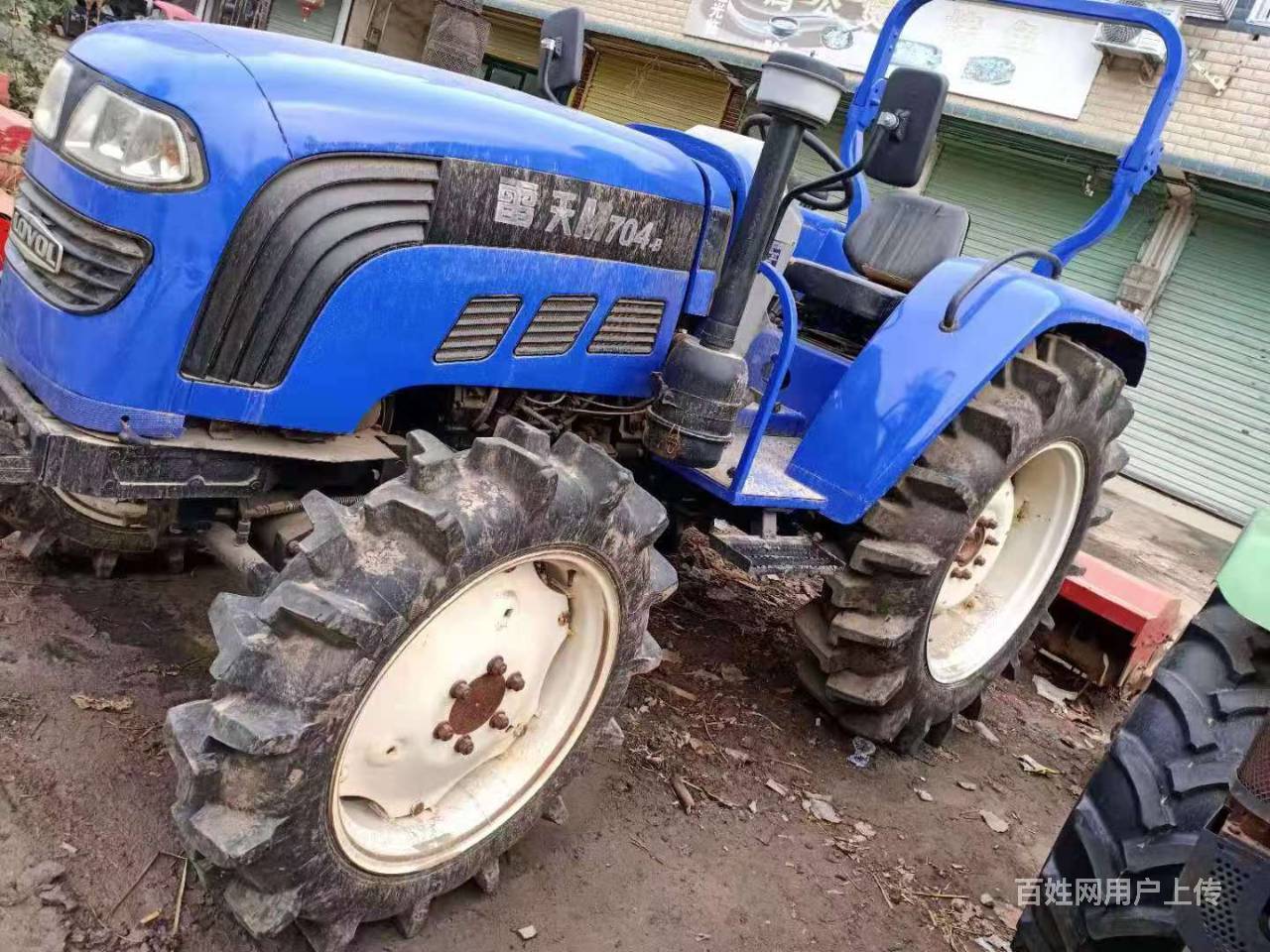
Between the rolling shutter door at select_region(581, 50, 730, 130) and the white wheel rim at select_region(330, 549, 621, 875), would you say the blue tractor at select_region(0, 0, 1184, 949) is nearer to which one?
the white wheel rim at select_region(330, 549, 621, 875)

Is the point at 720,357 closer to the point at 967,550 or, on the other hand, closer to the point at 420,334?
the point at 420,334

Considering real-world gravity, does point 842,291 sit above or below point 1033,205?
below

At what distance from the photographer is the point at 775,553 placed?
2990 mm

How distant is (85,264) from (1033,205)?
9958mm

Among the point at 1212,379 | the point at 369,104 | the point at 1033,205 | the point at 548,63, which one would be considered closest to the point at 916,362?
the point at 548,63

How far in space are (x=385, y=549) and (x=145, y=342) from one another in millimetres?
575

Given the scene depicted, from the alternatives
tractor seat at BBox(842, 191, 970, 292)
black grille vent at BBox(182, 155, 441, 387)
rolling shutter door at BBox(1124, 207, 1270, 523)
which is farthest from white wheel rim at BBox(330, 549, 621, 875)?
rolling shutter door at BBox(1124, 207, 1270, 523)

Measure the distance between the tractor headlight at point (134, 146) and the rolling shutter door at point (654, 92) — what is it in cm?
1203

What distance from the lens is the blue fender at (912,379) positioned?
2.98m

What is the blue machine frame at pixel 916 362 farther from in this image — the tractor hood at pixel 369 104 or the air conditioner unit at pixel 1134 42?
the air conditioner unit at pixel 1134 42

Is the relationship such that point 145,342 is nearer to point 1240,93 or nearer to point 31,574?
point 31,574

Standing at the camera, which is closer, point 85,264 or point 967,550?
point 85,264

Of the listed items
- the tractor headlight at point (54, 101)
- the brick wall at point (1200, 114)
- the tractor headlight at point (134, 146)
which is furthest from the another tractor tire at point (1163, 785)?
the brick wall at point (1200, 114)

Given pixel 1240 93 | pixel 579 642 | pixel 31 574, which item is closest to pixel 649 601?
pixel 579 642
